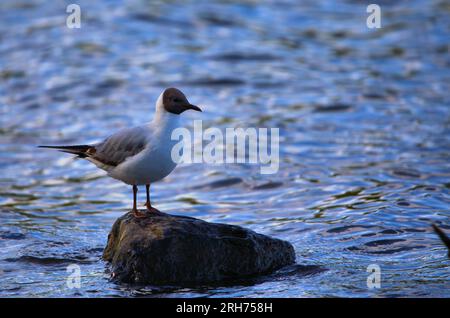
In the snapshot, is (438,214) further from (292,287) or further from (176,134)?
(176,134)

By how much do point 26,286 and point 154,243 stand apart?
4.35 feet

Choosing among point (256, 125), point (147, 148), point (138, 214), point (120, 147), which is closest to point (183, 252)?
point (138, 214)

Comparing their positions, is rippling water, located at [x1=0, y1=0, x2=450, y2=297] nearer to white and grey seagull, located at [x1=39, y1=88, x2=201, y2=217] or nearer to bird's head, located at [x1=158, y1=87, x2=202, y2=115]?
white and grey seagull, located at [x1=39, y1=88, x2=201, y2=217]

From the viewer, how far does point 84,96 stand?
51.8 ft

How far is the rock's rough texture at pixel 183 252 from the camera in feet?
24.4

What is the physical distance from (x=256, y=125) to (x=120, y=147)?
6.18 meters

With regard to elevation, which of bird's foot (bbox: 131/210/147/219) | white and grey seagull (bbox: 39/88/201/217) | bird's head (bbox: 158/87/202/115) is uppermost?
bird's head (bbox: 158/87/202/115)

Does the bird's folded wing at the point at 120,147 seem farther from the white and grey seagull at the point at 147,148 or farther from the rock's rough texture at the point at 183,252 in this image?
the rock's rough texture at the point at 183,252

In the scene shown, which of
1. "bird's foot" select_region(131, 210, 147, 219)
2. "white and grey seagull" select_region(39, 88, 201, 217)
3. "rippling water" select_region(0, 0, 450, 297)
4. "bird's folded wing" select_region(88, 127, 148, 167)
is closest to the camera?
"white and grey seagull" select_region(39, 88, 201, 217)

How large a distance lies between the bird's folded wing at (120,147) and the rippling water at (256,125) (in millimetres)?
1084

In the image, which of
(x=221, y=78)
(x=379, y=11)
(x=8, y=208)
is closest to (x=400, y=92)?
(x=221, y=78)

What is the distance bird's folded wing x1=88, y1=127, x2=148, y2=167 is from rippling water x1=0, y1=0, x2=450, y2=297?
1.08 metres

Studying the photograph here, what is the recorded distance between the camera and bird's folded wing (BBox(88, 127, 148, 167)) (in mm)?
7621

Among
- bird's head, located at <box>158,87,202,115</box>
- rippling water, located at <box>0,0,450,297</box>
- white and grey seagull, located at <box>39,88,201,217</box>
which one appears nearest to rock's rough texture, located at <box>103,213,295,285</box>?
rippling water, located at <box>0,0,450,297</box>
